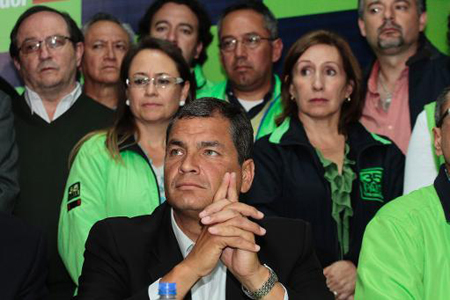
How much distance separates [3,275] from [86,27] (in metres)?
2.52

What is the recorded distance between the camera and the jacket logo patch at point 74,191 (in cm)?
375

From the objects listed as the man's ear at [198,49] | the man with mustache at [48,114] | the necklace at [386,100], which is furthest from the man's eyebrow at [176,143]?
the man's ear at [198,49]

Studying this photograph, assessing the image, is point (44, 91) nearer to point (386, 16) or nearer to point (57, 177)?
point (57, 177)

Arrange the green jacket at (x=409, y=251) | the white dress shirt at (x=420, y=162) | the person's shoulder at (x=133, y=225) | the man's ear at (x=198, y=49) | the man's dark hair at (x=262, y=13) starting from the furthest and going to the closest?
the man's ear at (x=198, y=49) < the man's dark hair at (x=262, y=13) < the white dress shirt at (x=420, y=162) < the person's shoulder at (x=133, y=225) < the green jacket at (x=409, y=251)

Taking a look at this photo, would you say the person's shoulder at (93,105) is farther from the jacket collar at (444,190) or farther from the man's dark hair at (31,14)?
the jacket collar at (444,190)

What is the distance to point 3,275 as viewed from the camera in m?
2.80

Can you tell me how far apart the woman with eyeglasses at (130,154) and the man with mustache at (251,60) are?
0.55 meters

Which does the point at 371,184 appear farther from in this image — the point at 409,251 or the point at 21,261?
the point at 21,261

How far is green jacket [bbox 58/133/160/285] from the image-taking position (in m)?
3.68

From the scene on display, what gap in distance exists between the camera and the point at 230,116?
9.82ft

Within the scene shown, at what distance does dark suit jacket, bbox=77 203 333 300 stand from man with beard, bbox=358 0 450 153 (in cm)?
156

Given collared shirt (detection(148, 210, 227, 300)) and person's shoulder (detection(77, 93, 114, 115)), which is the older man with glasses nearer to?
collared shirt (detection(148, 210, 227, 300))

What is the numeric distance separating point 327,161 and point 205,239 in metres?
1.34

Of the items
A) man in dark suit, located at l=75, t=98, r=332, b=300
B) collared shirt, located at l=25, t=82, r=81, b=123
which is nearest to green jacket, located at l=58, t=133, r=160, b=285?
collared shirt, located at l=25, t=82, r=81, b=123
